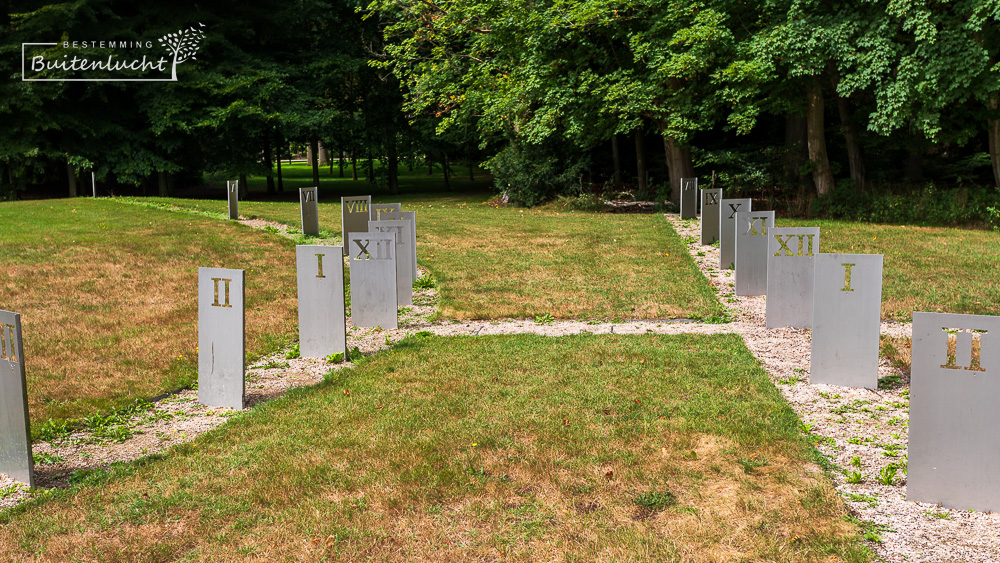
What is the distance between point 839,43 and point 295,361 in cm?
1488

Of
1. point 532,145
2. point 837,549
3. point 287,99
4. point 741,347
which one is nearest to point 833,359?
point 741,347

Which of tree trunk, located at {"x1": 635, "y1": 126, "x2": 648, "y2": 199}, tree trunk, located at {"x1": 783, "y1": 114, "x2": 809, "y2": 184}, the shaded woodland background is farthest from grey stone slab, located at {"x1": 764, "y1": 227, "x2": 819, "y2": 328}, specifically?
tree trunk, located at {"x1": 635, "y1": 126, "x2": 648, "y2": 199}

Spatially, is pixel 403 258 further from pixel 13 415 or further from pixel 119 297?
pixel 13 415

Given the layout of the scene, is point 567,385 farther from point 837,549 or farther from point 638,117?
point 638,117

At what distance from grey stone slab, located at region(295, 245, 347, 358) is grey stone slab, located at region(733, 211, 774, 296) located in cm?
556

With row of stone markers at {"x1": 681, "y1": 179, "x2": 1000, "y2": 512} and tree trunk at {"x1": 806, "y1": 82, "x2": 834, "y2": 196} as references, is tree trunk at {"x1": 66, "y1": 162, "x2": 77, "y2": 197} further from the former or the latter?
row of stone markers at {"x1": 681, "y1": 179, "x2": 1000, "y2": 512}

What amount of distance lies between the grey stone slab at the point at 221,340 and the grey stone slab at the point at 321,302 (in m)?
1.26

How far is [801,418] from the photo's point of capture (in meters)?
5.98

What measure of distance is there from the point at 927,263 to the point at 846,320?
24.6ft

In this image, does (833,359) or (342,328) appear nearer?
(833,359)

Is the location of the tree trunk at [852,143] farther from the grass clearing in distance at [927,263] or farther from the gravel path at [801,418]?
the gravel path at [801,418]

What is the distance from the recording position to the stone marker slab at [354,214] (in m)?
13.2

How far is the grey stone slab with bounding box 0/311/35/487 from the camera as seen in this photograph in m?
4.81

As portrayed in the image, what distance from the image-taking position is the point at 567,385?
6.84 meters
